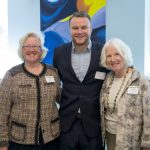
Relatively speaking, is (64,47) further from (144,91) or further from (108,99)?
(144,91)

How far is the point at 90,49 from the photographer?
91.7 inches

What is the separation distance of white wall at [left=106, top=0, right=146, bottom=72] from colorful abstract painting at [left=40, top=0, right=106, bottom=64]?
0.12 m

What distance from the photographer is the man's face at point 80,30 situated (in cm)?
225

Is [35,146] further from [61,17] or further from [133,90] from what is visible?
[61,17]

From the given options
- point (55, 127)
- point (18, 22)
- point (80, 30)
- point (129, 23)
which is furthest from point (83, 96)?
point (18, 22)

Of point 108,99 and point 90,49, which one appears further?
point 90,49

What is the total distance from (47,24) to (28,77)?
1.39 meters

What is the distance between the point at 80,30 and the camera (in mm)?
2246

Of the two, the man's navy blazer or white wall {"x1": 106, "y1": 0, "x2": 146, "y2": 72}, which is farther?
white wall {"x1": 106, "y1": 0, "x2": 146, "y2": 72}

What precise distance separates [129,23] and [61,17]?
79 cm

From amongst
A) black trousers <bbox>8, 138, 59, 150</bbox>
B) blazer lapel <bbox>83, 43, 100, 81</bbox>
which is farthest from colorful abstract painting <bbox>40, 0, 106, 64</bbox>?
black trousers <bbox>8, 138, 59, 150</bbox>

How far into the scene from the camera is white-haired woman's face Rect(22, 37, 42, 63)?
2189 mm

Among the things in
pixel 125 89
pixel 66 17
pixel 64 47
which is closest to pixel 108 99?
pixel 125 89

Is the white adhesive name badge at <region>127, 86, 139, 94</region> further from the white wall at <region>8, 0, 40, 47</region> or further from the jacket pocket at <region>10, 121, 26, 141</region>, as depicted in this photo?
the white wall at <region>8, 0, 40, 47</region>
